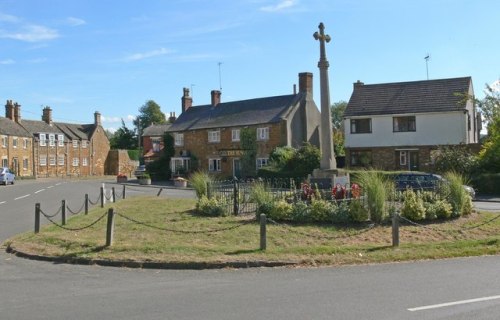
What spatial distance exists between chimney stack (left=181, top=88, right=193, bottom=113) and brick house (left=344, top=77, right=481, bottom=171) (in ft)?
77.7

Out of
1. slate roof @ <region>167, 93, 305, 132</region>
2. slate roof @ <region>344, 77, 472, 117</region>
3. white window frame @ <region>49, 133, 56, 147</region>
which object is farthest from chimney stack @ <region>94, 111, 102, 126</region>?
slate roof @ <region>344, 77, 472, 117</region>

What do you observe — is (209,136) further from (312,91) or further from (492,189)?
(492,189)

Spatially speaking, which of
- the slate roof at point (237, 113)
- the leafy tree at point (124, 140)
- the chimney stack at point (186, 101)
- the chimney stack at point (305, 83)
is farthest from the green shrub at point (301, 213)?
the leafy tree at point (124, 140)

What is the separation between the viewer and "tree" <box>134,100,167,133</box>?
119125mm

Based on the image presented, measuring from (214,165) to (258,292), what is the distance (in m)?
49.9

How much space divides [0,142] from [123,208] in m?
56.2

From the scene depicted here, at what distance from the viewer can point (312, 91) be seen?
184 ft

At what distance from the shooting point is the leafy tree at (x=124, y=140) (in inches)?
4427

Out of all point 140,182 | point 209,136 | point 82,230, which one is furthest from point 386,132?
point 82,230

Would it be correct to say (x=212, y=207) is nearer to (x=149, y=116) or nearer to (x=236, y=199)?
(x=236, y=199)

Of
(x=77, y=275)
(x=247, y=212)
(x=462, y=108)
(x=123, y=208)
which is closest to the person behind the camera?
(x=77, y=275)

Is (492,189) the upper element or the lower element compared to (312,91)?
lower

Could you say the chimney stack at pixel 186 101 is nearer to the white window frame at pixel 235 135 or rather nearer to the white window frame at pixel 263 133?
the white window frame at pixel 235 135

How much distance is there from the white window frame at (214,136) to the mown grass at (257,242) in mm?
40722
